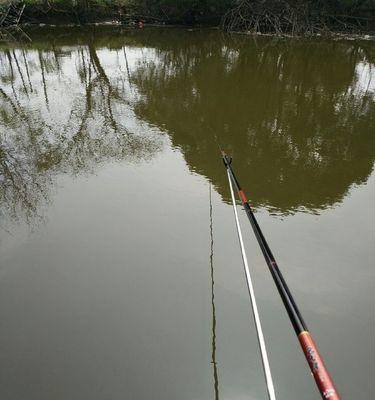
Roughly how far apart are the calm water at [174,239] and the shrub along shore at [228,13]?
Result: 511 inches

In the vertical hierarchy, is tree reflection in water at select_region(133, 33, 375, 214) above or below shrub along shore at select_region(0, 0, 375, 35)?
below

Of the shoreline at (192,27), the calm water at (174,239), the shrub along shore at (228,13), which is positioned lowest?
the calm water at (174,239)

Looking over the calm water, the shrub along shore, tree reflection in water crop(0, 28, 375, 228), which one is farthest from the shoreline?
the calm water

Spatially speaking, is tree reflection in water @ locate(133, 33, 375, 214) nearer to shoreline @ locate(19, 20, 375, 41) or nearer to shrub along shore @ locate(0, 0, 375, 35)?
shoreline @ locate(19, 20, 375, 41)

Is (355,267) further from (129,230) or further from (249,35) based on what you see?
(249,35)

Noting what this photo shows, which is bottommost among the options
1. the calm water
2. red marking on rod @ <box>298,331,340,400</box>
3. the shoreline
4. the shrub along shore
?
the calm water

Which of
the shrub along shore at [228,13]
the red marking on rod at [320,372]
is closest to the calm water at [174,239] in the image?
the red marking on rod at [320,372]

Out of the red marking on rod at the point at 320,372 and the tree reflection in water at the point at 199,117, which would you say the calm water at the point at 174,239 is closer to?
the tree reflection in water at the point at 199,117

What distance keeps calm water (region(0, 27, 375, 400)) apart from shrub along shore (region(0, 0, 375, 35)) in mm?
12978

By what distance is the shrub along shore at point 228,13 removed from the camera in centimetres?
2138

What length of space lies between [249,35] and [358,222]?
1941cm

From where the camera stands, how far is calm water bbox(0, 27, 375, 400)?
10.3 feet

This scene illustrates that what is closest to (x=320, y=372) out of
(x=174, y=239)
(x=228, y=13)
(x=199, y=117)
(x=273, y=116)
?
(x=174, y=239)

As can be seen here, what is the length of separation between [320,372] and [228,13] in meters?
24.5
